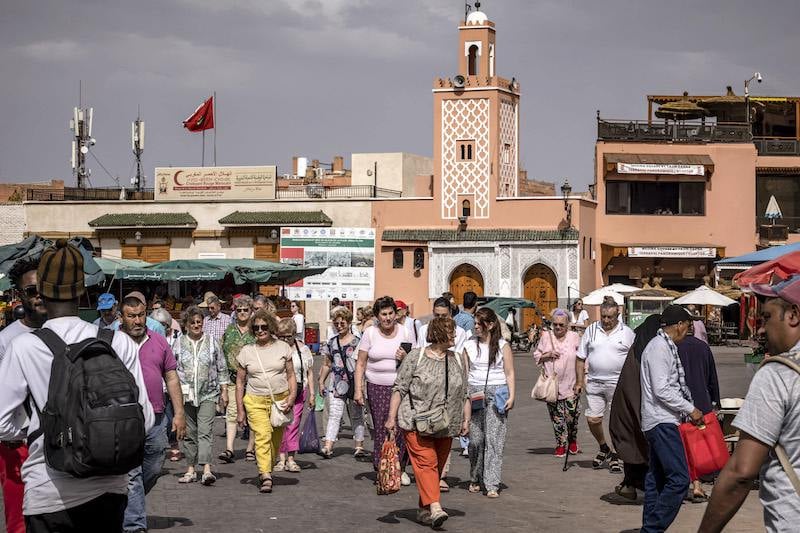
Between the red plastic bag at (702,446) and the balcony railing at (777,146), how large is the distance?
1736 inches

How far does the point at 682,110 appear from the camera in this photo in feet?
175

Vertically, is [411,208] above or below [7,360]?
above

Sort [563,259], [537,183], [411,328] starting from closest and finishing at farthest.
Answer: [411,328], [563,259], [537,183]

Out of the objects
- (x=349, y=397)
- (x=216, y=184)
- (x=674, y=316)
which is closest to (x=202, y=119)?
(x=216, y=184)

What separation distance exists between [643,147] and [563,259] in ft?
19.8

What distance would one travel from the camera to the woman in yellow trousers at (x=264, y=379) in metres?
12.6

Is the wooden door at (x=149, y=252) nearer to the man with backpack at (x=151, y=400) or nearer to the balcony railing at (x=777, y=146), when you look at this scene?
the balcony railing at (x=777, y=146)

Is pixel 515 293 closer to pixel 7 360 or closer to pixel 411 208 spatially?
pixel 411 208

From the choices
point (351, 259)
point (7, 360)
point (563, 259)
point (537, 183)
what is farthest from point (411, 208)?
point (7, 360)

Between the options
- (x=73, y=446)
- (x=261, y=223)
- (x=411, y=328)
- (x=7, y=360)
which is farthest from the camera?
(x=261, y=223)

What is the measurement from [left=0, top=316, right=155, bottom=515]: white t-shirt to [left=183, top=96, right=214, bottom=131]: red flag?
5094 cm

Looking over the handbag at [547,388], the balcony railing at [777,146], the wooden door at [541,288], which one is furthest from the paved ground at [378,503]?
the balcony railing at [777,146]

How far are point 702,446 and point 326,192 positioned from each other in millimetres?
44236

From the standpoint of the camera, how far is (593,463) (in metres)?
14.4
